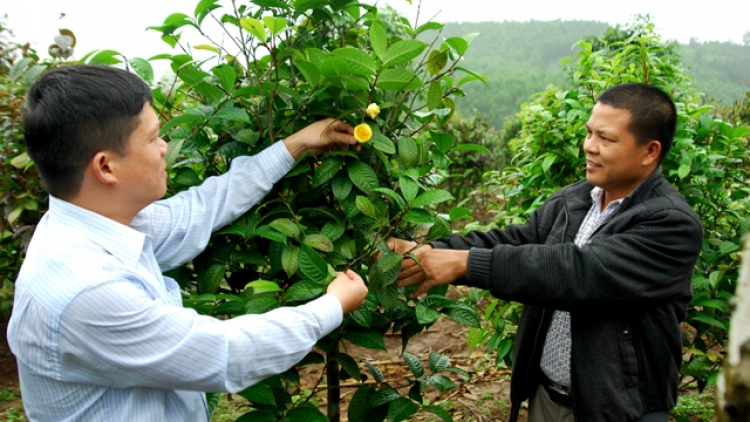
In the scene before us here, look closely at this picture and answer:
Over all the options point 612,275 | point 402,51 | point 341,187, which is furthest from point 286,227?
point 612,275

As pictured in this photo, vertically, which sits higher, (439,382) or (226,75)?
(226,75)

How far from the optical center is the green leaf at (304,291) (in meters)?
1.41

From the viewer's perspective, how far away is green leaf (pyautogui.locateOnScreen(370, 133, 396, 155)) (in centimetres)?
155

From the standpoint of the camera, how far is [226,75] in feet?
5.04

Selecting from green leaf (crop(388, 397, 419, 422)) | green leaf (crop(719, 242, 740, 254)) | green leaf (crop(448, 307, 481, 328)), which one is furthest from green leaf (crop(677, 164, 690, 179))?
green leaf (crop(388, 397, 419, 422))

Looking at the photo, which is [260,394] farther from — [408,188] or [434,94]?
[434,94]

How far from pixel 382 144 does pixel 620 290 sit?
772 millimetres

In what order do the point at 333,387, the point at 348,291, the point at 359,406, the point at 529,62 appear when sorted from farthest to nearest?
the point at 529,62 → the point at 333,387 → the point at 359,406 → the point at 348,291

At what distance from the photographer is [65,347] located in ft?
3.43

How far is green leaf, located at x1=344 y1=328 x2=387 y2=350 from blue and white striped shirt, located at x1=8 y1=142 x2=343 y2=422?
0.36 m

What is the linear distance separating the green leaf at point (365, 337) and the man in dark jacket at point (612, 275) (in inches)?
6.6

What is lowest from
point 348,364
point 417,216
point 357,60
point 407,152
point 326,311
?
point 348,364

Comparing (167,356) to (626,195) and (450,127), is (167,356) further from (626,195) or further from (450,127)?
(450,127)

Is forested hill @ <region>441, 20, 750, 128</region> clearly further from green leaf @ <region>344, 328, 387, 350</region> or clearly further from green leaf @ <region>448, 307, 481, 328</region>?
green leaf @ <region>344, 328, 387, 350</region>
